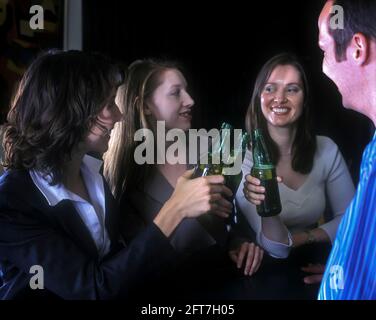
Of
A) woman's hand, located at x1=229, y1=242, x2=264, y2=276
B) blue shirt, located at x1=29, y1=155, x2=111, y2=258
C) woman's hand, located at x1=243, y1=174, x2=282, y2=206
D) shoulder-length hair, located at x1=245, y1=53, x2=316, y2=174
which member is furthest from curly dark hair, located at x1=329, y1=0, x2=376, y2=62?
blue shirt, located at x1=29, y1=155, x2=111, y2=258

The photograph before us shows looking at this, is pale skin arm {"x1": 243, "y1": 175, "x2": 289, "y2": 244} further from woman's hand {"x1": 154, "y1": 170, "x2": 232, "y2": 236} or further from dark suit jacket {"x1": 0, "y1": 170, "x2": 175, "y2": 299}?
dark suit jacket {"x1": 0, "y1": 170, "x2": 175, "y2": 299}

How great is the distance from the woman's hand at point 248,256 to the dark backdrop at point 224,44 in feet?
0.90

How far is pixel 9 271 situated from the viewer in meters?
1.00

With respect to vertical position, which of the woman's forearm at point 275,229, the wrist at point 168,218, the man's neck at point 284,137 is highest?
the man's neck at point 284,137

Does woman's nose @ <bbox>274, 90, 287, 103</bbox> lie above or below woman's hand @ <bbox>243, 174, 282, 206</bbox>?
above

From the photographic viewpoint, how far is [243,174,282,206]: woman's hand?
105 cm

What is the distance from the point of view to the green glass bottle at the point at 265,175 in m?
1.06

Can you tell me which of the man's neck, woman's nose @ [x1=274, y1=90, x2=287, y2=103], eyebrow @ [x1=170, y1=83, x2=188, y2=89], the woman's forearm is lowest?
the woman's forearm

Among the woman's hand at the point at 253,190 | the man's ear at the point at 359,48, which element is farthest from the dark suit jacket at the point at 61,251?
the man's ear at the point at 359,48

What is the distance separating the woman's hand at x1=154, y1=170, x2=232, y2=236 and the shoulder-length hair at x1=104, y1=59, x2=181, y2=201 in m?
0.10

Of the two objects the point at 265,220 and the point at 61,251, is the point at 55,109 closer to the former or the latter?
the point at 61,251

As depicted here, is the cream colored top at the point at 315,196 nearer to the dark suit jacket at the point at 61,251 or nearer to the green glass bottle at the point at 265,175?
the green glass bottle at the point at 265,175

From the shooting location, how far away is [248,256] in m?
1.09

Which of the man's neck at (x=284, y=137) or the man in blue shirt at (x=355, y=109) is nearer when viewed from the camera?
the man in blue shirt at (x=355, y=109)
